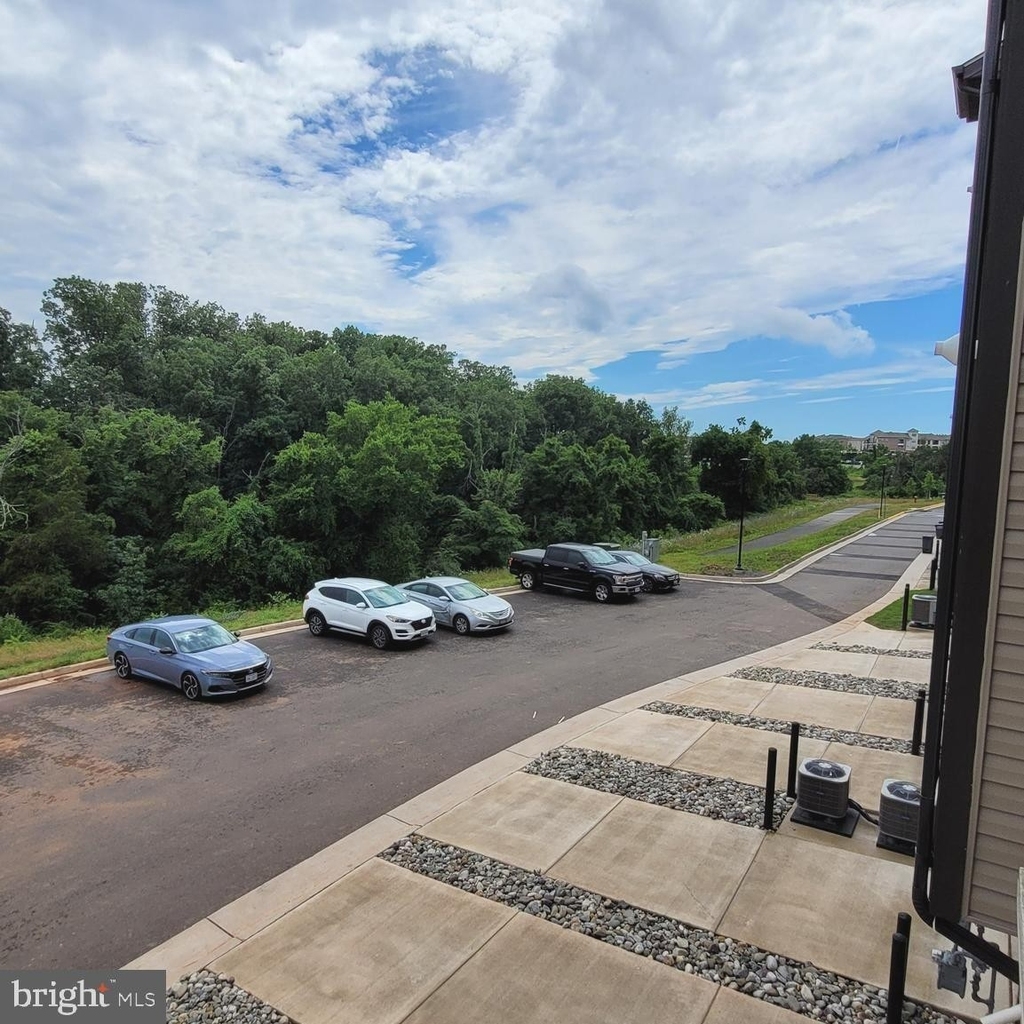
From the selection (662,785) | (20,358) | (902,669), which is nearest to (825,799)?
(662,785)

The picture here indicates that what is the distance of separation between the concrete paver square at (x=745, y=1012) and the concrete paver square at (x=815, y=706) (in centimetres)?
553

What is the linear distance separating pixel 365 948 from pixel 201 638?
27.5ft

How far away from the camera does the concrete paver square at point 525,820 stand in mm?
5789

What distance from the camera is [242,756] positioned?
328 inches

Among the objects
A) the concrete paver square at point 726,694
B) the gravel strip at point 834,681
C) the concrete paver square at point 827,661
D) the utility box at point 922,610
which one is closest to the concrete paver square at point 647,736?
the concrete paver square at point 726,694

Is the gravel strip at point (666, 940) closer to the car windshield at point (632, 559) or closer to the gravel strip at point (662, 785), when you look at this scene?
the gravel strip at point (662, 785)

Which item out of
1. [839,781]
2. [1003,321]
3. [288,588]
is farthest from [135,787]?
[288,588]

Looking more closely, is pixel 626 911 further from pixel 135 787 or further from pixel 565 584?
pixel 565 584

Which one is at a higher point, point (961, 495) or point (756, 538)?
point (961, 495)

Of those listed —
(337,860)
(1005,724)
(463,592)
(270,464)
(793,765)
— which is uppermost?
(270,464)

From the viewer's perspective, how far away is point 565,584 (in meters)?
20.8

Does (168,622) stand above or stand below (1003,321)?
below

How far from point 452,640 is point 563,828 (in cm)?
899

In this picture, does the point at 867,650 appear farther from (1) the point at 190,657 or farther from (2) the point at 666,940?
(1) the point at 190,657
